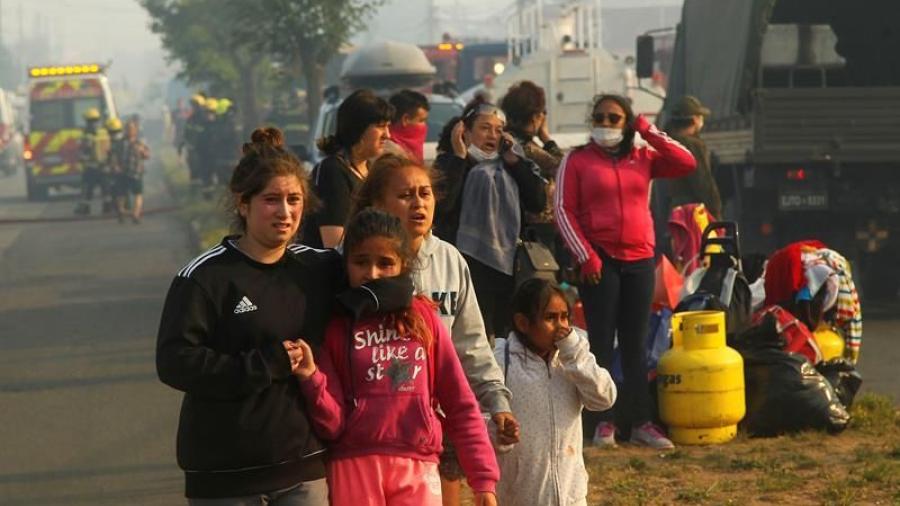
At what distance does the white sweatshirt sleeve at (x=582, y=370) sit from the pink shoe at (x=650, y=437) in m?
3.18

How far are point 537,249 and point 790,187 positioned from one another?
8311mm

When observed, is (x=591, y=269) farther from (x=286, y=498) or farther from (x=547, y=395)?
(x=286, y=498)

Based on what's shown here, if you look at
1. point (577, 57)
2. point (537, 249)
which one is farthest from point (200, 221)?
point (537, 249)

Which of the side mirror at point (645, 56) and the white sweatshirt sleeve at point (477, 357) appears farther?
the side mirror at point (645, 56)

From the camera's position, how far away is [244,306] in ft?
16.8

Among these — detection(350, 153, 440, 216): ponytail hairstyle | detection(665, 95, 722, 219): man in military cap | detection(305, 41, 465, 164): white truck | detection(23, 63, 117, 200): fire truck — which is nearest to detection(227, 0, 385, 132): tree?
detection(305, 41, 465, 164): white truck

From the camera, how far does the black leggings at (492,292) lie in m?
8.66

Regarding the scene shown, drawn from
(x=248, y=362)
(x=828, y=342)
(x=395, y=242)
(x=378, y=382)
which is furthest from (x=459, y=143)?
(x=248, y=362)

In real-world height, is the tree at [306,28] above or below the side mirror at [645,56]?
above

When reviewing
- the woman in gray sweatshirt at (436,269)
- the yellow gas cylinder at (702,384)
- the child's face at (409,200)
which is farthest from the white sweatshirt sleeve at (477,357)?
the yellow gas cylinder at (702,384)

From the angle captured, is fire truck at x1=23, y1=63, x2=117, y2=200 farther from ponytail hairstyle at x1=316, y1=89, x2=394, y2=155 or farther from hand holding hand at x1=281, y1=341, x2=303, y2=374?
hand holding hand at x1=281, y1=341, x2=303, y2=374

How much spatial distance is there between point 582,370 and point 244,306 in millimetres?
1767

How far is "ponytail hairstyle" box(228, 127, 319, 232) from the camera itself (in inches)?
208

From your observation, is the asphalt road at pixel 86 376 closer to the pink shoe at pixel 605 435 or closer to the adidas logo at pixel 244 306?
the pink shoe at pixel 605 435
